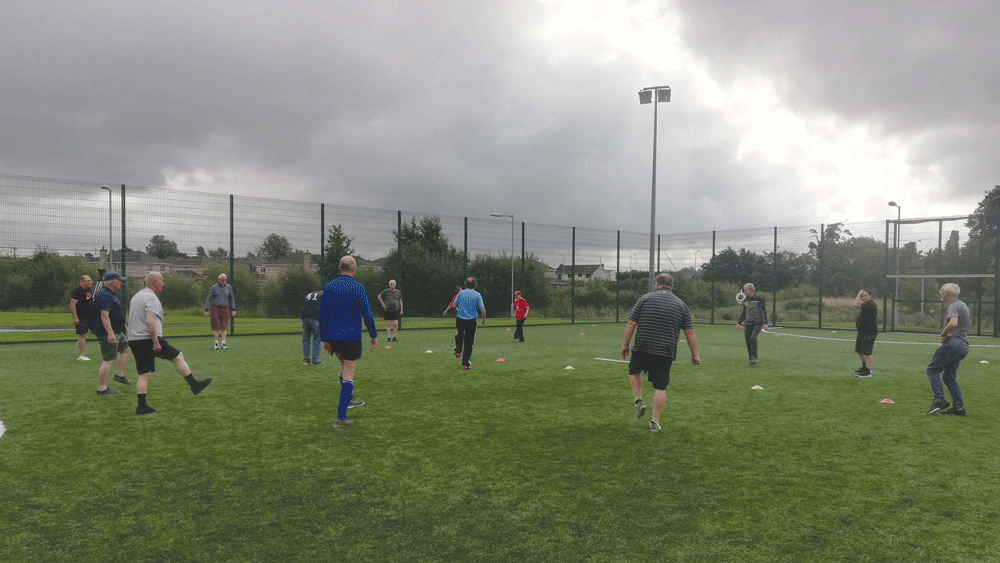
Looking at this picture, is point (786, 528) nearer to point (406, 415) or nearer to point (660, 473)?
point (660, 473)

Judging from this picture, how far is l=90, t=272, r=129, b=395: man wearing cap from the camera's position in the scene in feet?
26.9

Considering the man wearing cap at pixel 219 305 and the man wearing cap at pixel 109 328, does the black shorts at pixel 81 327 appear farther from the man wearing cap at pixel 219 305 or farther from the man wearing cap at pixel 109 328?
the man wearing cap at pixel 109 328

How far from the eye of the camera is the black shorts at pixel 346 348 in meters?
6.69

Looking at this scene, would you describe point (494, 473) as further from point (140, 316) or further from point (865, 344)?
point (865, 344)

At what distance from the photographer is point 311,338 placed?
Answer: 1192 cm

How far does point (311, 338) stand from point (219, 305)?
3825 millimetres

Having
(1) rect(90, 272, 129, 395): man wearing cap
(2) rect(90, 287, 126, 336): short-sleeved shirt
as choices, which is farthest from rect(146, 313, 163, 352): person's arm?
(2) rect(90, 287, 126, 336): short-sleeved shirt

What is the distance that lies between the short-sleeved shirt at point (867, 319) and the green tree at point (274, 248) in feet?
56.9

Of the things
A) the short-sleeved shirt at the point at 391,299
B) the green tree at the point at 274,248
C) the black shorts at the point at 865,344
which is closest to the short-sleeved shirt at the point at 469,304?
the short-sleeved shirt at the point at 391,299

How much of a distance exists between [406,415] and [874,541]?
5019mm

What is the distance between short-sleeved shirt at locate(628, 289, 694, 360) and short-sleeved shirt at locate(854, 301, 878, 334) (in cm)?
592

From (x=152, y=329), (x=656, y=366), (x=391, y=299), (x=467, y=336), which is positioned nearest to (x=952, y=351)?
(x=656, y=366)

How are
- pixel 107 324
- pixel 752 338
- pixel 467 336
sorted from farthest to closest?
pixel 752 338 < pixel 467 336 < pixel 107 324

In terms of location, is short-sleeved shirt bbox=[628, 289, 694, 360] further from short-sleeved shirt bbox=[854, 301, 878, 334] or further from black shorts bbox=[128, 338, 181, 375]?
short-sleeved shirt bbox=[854, 301, 878, 334]
